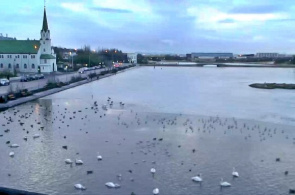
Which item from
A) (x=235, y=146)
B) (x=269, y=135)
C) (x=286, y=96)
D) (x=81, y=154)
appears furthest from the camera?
(x=286, y=96)

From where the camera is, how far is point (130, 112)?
15273 millimetres

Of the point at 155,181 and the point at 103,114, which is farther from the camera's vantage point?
the point at 103,114

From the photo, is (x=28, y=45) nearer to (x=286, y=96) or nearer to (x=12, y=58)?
(x=12, y=58)

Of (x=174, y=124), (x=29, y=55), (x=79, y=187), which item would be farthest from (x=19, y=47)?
(x=79, y=187)

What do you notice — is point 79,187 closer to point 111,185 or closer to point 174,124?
point 111,185

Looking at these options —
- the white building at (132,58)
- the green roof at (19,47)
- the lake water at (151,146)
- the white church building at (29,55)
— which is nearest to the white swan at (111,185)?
the lake water at (151,146)

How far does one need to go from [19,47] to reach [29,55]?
1756 millimetres

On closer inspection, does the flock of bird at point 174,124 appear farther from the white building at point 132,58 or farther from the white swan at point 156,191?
the white building at point 132,58

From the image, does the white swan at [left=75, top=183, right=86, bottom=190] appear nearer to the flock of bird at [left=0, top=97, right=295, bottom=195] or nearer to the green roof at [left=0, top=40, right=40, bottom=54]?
the flock of bird at [left=0, top=97, right=295, bottom=195]

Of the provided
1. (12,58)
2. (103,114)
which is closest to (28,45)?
(12,58)

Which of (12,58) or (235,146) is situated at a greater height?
(12,58)

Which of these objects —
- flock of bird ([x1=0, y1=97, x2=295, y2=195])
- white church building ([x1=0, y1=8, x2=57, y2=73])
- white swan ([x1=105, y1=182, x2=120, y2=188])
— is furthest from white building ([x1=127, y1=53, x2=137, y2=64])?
white swan ([x1=105, y1=182, x2=120, y2=188])

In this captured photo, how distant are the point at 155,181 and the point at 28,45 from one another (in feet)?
97.7

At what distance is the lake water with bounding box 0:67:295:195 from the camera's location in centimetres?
754
